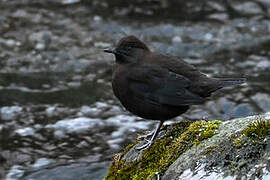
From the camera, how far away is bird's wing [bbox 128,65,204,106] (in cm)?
423

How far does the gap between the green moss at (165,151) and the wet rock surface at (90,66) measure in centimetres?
206

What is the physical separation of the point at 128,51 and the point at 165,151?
1116mm

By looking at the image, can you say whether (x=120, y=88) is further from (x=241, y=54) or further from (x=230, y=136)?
(x=241, y=54)

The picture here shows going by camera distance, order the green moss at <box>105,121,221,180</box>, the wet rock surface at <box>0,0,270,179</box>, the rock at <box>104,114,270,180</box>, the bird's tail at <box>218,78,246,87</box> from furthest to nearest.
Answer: the wet rock surface at <box>0,0,270,179</box>, the bird's tail at <box>218,78,246,87</box>, the green moss at <box>105,121,221,180</box>, the rock at <box>104,114,270,180</box>

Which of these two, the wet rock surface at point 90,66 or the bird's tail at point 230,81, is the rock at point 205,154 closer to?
the bird's tail at point 230,81

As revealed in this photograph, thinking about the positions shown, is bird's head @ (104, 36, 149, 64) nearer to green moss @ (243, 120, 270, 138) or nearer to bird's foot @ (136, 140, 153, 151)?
bird's foot @ (136, 140, 153, 151)

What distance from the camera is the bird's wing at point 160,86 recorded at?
4.23m

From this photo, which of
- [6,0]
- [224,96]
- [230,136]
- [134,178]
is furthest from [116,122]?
[6,0]

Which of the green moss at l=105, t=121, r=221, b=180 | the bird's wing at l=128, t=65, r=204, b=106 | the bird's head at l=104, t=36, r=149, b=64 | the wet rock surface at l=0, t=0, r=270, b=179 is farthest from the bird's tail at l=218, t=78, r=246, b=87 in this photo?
the wet rock surface at l=0, t=0, r=270, b=179

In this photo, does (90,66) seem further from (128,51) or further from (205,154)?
(205,154)

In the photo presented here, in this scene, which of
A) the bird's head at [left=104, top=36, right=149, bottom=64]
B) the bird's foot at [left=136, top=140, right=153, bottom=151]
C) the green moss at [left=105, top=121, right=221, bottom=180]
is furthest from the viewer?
the bird's head at [left=104, top=36, right=149, bottom=64]

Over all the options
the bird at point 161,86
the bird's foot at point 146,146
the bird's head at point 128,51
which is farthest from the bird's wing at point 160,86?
the bird's foot at point 146,146

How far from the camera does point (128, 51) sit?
4.48 metres

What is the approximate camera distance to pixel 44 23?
32.6 ft
